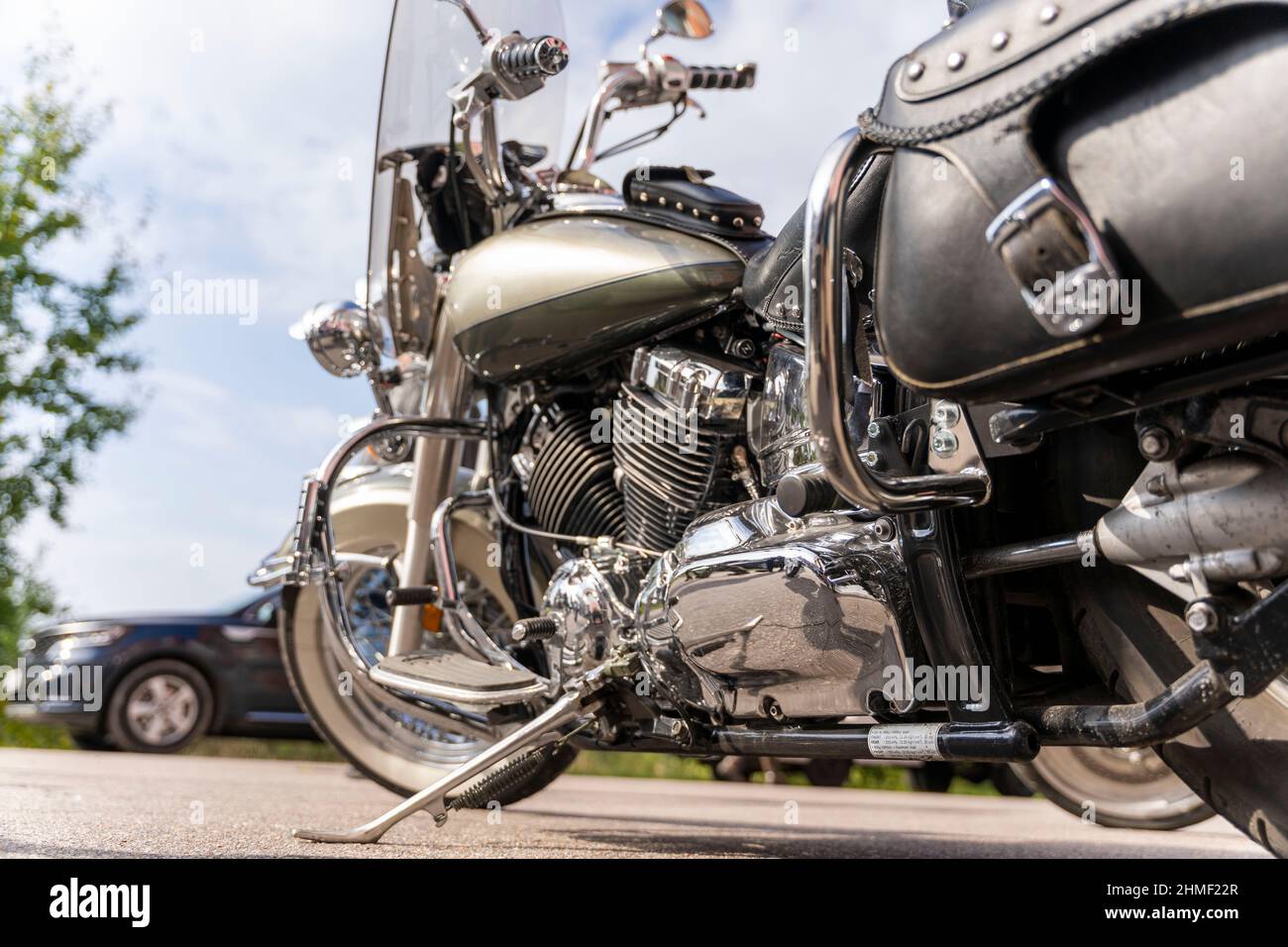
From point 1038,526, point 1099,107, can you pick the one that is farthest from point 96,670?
point 1099,107

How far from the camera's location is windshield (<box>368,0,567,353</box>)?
127 inches

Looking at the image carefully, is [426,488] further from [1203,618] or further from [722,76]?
[1203,618]

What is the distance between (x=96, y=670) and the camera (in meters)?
8.20

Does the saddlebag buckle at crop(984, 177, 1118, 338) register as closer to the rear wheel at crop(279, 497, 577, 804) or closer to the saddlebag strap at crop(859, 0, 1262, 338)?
the saddlebag strap at crop(859, 0, 1262, 338)

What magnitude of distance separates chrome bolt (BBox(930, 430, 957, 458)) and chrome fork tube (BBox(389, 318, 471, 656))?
175cm

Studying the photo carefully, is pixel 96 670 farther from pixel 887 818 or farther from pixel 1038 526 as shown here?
pixel 1038 526

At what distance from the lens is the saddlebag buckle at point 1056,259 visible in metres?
1.30

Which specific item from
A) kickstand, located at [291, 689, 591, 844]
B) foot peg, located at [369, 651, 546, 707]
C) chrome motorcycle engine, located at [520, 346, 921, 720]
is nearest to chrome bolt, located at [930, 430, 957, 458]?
chrome motorcycle engine, located at [520, 346, 921, 720]

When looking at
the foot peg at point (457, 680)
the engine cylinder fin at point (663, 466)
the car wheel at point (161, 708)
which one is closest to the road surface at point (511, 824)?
the foot peg at point (457, 680)

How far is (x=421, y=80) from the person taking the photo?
10.8 feet

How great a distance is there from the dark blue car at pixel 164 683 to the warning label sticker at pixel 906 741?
731 centimetres

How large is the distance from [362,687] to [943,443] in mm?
2274
